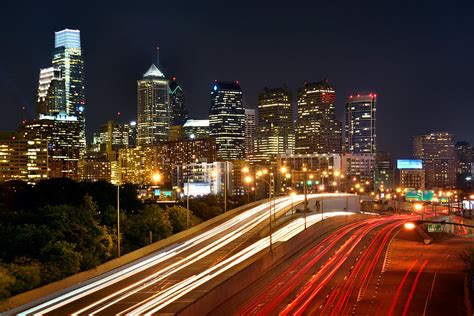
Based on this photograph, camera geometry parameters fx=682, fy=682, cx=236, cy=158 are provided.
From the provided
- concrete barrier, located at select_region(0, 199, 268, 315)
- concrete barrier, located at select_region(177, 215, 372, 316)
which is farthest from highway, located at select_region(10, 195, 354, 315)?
concrete barrier, located at select_region(177, 215, 372, 316)

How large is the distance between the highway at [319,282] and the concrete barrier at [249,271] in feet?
1.50

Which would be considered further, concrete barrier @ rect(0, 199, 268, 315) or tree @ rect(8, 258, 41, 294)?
tree @ rect(8, 258, 41, 294)

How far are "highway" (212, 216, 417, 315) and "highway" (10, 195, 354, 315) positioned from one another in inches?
118

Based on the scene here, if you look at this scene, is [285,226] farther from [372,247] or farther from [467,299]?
[467,299]

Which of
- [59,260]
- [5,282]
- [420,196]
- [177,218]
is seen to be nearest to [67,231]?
[59,260]

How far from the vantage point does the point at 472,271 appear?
152 feet

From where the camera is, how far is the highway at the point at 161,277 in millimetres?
33719

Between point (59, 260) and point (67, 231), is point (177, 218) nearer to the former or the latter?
point (67, 231)

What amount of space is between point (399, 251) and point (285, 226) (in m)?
13.0

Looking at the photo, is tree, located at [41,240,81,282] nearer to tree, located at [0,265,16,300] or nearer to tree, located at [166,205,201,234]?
tree, located at [0,265,16,300]

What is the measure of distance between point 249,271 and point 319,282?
4.75m

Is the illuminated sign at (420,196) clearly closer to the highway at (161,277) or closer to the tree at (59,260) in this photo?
the highway at (161,277)

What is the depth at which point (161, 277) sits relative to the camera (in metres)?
42.3

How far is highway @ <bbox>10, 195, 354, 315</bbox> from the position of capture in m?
33.7
